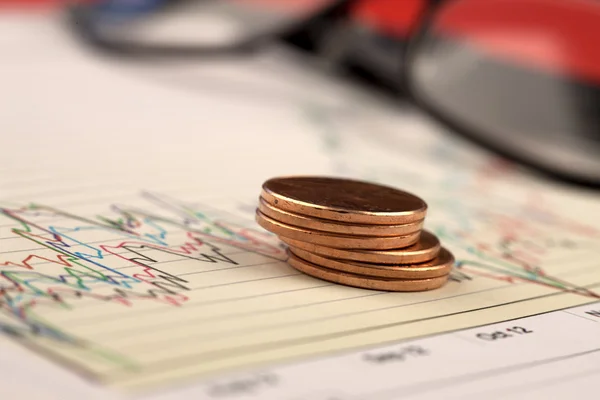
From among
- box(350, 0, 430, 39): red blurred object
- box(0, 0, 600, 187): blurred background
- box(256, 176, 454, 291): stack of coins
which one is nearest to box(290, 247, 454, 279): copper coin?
box(256, 176, 454, 291): stack of coins

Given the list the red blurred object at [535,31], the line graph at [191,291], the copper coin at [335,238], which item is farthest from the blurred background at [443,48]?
the copper coin at [335,238]

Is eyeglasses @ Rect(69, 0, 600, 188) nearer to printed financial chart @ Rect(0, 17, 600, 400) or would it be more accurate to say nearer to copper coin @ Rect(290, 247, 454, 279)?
printed financial chart @ Rect(0, 17, 600, 400)

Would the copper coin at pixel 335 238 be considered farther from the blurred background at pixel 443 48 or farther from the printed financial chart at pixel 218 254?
the blurred background at pixel 443 48

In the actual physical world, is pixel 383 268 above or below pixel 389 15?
below

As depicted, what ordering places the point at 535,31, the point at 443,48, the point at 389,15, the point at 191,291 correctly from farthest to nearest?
the point at 389,15
the point at 535,31
the point at 443,48
the point at 191,291

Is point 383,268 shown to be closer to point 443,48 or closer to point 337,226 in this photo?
point 337,226

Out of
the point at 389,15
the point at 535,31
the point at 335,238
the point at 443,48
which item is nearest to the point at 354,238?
the point at 335,238

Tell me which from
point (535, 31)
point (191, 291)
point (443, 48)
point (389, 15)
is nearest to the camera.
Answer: point (191, 291)
